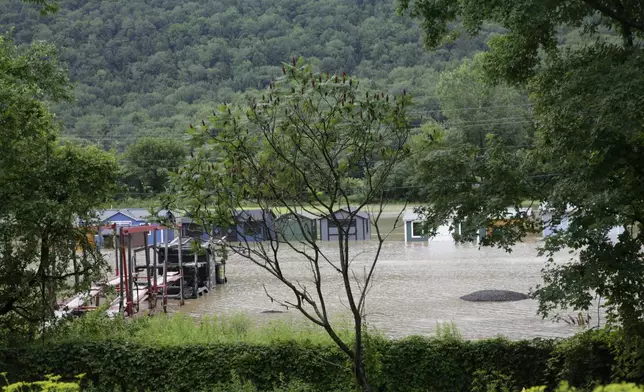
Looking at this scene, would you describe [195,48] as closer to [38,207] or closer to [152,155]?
[152,155]

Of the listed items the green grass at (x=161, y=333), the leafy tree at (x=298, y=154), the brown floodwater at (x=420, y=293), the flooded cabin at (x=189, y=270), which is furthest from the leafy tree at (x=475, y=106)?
the leafy tree at (x=298, y=154)

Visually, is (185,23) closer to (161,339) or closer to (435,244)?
(435,244)

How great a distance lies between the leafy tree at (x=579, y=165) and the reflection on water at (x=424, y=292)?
7.34 ft

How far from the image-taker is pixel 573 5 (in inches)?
396

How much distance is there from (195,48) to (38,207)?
13026cm

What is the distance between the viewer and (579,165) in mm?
8906

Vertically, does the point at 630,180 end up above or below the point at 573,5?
below

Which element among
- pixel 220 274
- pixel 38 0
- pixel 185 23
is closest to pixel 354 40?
pixel 185 23

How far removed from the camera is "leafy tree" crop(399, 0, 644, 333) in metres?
8.36

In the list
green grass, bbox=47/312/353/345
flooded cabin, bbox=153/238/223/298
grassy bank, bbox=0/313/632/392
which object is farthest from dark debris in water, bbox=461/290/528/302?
grassy bank, bbox=0/313/632/392

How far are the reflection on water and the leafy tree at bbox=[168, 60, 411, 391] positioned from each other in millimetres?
1876

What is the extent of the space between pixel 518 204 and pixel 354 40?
120259 mm

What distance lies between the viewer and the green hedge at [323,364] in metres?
9.63

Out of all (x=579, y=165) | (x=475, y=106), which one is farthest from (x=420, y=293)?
(x=475, y=106)
